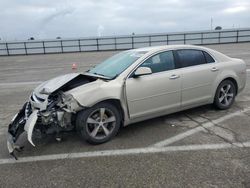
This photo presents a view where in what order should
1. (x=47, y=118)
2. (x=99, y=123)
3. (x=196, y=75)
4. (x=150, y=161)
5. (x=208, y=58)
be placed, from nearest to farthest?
(x=150, y=161)
(x=47, y=118)
(x=99, y=123)
(x=196, y=75)
(x=208, y=58)

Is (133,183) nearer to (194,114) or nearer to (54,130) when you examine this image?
(54,130)

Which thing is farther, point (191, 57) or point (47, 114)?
point (191, 57)

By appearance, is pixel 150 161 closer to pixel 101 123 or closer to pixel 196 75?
pixel 101 123

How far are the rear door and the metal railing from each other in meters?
22.5

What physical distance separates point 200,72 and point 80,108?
2.59 metres

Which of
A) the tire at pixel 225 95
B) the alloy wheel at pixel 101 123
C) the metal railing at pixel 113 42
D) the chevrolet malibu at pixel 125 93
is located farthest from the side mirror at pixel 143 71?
the metal railing at pixel 113 42

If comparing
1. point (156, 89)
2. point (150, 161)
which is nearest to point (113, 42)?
point (156, 89)

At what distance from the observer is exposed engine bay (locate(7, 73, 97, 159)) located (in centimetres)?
395

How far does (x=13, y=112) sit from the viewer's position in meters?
6.36

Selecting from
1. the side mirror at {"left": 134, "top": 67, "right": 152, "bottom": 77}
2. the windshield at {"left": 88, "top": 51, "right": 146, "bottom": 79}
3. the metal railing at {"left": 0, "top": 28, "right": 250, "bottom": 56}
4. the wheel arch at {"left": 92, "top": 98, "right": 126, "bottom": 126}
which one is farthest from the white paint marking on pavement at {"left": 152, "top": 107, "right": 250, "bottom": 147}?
the metal railing at {"left": 0, "top": 28, "right": 250, "bottom": 56}

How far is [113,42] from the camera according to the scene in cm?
2747

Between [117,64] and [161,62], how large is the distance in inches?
32.8

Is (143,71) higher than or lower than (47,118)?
higher

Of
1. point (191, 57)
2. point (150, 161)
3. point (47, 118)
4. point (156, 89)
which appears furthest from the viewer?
point (191, 57)
